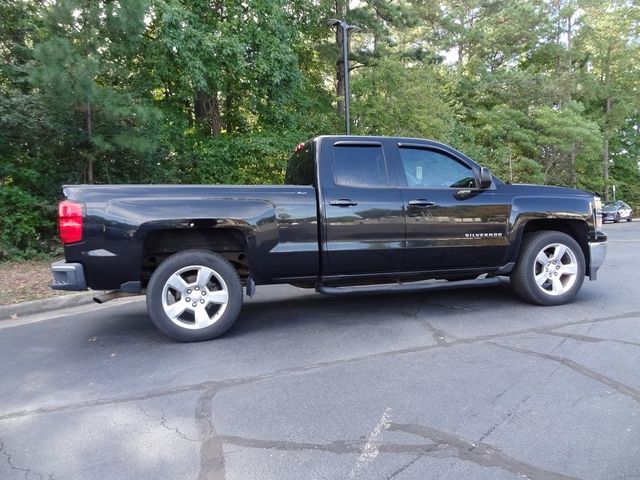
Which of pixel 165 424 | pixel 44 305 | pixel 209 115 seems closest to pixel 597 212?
pixel 165 424

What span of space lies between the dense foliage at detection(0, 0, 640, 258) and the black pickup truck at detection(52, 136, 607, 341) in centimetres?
695

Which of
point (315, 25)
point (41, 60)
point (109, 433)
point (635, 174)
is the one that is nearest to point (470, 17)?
point (315, 25)

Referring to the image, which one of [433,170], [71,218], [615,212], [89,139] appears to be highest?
[89,139]

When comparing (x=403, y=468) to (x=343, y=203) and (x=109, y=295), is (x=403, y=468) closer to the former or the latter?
(x=343, y=203)

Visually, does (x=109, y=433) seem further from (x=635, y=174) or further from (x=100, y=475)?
(x=635, y=174)

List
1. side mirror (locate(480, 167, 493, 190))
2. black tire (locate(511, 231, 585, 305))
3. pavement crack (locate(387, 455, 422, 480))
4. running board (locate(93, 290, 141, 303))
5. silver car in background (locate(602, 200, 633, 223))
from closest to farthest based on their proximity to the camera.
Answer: pavement crack (locate(387, 455, 422, 480)), running board (locate(93, 290, 141, 303)), side mirror (locate(480, 167, 493, 190)), black tire (locate(511, 231, 585, 305)), silver car in background (locate(602, 200, 633, 223))

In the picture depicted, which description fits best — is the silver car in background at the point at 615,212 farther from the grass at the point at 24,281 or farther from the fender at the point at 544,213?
the grass at the point at 24,281

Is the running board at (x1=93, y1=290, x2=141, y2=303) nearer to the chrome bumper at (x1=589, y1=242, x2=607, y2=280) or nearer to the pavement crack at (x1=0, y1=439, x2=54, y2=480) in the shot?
the pavement crack at (x1=0, y1=439, x2=54, y2=480)

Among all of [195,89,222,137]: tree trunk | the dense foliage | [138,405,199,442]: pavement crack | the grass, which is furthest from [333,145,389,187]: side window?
[195,89,222,137]: tree trunk

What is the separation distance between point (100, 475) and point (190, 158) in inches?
542

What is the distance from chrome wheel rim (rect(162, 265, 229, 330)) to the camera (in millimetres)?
4285

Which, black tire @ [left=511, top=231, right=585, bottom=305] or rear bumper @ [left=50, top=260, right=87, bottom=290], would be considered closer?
rear bumper @ [left=50, top=260, right=87, bottom=290]

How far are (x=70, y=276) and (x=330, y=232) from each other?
2.42m

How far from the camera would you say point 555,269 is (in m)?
5.34
